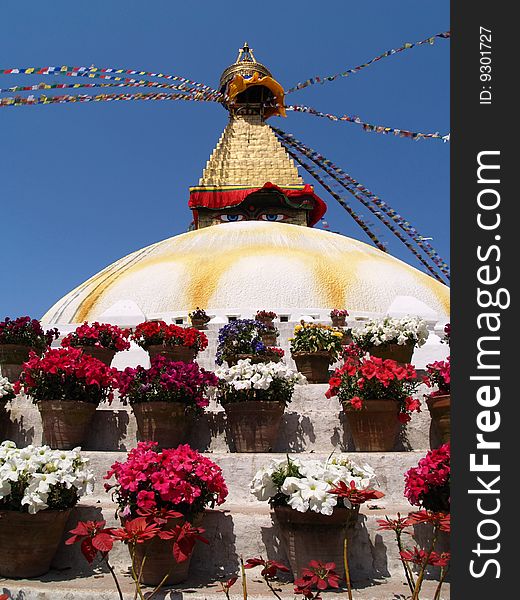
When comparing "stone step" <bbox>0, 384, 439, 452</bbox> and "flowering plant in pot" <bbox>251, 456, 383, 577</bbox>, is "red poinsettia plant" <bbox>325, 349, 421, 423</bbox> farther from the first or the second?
"flowering plant in pot" <bbox>251, 456, 383, 577</bbox>

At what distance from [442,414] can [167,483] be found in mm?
3214

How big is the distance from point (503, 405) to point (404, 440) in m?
3.75

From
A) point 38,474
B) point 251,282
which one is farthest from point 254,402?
point 251,282

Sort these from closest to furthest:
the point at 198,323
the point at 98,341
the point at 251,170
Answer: the point at 98,341 → the point at 198,323 → the point at 251,170

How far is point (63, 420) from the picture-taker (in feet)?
20.4

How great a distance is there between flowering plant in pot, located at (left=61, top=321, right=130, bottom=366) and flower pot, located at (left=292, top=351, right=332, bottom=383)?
2.83 metres

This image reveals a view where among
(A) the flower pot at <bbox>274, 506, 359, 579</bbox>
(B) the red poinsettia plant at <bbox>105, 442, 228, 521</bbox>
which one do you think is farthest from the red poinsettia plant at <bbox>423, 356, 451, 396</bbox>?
(B) the red poinsettia plant at <bbox>105, 442, 228, 521</bbox>

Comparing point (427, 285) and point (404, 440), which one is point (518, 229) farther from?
point (427, 285)

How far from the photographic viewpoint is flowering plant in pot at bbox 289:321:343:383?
31.4ft

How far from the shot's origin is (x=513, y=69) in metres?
3.22

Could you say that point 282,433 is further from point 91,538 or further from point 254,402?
point 91,538

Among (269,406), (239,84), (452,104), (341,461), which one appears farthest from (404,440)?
(239,84)

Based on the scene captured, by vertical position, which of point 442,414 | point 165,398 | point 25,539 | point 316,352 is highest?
point 316,352

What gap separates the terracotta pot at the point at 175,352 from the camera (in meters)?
9.34
